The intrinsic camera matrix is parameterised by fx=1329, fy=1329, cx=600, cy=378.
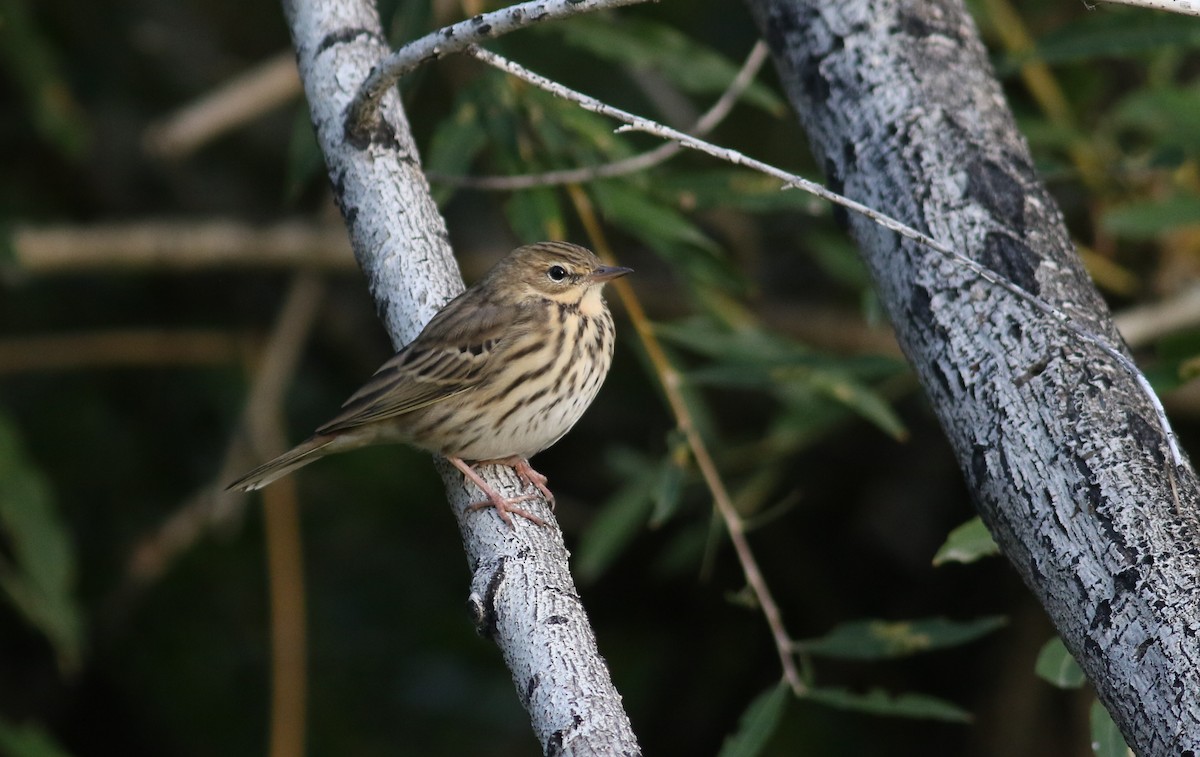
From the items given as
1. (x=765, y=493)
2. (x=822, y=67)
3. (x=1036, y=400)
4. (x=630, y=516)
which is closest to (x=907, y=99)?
(x=822, y=67)

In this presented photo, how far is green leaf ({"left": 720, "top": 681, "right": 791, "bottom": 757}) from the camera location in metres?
3.63

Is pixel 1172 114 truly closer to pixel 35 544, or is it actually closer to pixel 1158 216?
pixel 1158 216

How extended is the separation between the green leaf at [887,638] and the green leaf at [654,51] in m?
1.89

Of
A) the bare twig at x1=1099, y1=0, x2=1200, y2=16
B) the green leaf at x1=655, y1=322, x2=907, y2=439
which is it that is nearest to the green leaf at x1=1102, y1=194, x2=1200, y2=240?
the green leaf at x1=655, y1=322, x2=907, y2=439

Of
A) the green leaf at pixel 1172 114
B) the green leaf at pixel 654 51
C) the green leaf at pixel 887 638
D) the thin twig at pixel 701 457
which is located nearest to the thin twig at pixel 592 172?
the green leaf at pixel 654 51

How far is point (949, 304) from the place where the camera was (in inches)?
113

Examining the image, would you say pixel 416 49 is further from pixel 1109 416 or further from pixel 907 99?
pixel 1109 416

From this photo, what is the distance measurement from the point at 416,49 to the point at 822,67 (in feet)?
3.53

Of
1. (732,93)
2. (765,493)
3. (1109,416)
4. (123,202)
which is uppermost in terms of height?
(123,202)

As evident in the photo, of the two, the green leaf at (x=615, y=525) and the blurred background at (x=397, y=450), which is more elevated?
the blurred background at (x=397, y=450)

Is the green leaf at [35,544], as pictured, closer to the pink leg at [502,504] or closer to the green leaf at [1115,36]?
the pink leg at [502,504]

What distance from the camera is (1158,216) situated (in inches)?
189

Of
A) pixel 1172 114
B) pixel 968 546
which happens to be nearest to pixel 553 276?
pixel 968 546

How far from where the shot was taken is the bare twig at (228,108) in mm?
6699
